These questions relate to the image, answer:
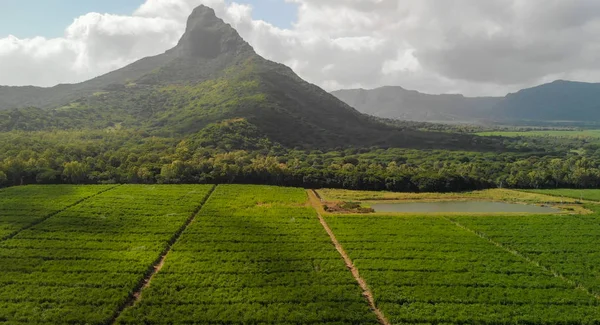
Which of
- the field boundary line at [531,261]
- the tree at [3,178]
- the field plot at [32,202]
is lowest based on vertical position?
the field boundary line at [531,261]

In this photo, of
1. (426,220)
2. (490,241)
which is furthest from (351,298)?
(426,220)

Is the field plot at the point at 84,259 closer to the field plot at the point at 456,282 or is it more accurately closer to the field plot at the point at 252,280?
the field plot at the point at 252,280

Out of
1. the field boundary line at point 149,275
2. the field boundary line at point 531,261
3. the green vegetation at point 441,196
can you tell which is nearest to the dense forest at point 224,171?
the green vegetation at point 441,196

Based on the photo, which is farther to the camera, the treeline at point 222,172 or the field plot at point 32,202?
the treeline at point 222,172

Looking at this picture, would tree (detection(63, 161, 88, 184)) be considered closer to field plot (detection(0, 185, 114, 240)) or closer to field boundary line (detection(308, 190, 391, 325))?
field plot (detection(0, 185, 114, 240))

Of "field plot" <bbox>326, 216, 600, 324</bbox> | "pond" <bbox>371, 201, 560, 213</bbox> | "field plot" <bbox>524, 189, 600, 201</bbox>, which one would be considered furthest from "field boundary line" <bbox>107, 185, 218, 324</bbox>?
"field plot" <bbox>524, 189, 600, 201</bbox>

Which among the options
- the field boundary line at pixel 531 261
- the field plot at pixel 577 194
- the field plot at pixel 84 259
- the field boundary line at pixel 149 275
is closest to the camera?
the field plot at pixel 84 259
